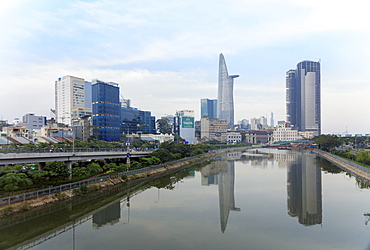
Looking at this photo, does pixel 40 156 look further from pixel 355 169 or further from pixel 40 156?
pixel 355 169

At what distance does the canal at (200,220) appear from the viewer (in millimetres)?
19531

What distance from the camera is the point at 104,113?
3939 inches

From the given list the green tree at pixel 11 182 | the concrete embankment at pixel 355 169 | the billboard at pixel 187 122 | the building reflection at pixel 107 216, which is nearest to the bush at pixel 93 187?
the building reflection at pixel 107 216

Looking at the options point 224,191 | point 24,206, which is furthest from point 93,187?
point 224,191

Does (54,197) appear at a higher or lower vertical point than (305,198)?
higher

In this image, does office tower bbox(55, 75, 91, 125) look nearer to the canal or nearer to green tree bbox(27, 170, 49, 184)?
green tree bbox(27, 170, 49, 184)

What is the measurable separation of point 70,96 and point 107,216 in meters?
145

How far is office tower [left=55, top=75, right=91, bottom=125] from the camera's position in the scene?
514 feet

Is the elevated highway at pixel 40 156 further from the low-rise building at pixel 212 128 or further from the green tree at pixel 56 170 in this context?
the low-rise building at pixel 212 128

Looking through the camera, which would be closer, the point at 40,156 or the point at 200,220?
the point at 200,220

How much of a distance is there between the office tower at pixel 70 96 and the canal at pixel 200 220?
437 ft

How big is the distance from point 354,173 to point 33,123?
12051 centimetres

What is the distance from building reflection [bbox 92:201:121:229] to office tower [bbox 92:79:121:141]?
7229cm

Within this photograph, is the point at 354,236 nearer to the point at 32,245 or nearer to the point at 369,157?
the point at 32,245
